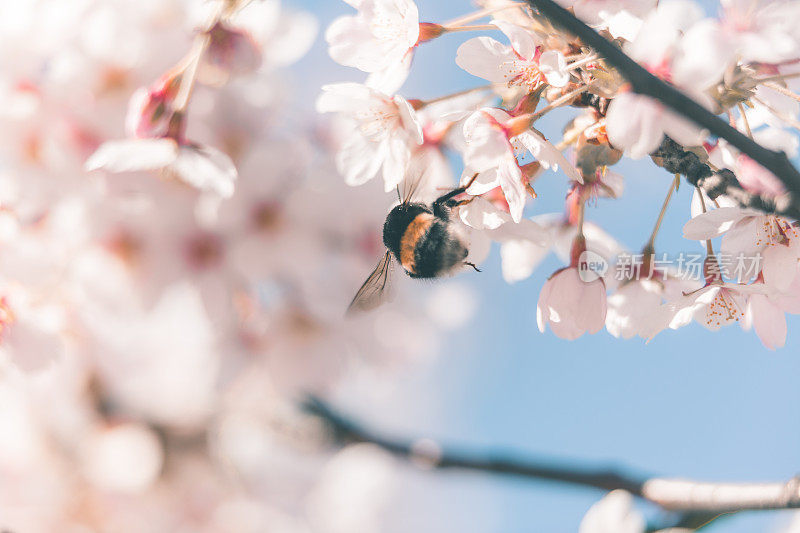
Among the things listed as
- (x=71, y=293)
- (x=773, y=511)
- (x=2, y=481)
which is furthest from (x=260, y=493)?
(x=773, y=511)

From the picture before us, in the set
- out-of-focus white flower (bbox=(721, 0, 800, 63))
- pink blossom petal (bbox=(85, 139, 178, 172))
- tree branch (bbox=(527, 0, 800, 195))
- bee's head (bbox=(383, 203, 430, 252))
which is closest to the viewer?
tree branch (bbox=(527, 0, 800, 195))

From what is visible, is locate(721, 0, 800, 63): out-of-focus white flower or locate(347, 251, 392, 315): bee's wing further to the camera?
locate(347, 251, 392, 315): bee's wing

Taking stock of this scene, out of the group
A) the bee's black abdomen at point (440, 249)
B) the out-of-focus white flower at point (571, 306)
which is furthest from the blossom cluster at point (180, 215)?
the out-of-focus white flower at point (571, 306)

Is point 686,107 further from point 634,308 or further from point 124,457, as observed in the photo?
point 124,457

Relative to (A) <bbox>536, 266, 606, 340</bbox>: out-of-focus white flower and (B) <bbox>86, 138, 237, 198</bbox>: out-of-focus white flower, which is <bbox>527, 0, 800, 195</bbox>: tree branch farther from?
(B) <bbox>86, 138, 237, 198</bbox>: out-of-focus white flower

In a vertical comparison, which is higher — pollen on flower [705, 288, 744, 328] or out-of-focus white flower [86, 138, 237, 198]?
out-of-focus white flower [86, 138, 237, 198]

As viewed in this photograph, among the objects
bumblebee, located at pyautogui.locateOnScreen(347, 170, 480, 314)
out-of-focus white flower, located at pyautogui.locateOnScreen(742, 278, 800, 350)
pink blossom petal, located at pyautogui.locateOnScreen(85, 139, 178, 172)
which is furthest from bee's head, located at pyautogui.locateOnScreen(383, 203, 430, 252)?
out-of-focus white flower, located at pyautogui.locateOnScreen(742, 278, 800, 350)

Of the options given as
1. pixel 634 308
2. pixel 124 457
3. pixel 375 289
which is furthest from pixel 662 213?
pixel 124 457
